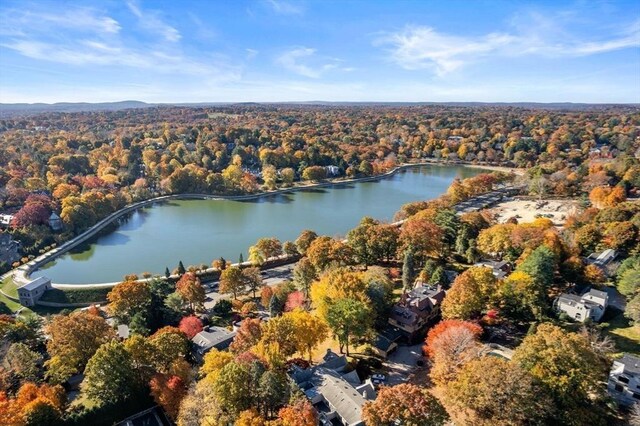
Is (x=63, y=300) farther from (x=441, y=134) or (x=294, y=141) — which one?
(x=441, y=134)

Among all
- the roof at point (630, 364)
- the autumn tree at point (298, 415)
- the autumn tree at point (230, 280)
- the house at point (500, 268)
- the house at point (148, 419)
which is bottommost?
the house at point (148, 419)

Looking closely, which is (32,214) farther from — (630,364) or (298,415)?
(630,364)

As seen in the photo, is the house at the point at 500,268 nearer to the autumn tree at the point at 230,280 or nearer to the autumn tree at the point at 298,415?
the autumn tree at the point at 230,280

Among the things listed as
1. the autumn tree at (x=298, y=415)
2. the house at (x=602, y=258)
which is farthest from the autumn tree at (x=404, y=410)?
the house at (x=602, y=258)

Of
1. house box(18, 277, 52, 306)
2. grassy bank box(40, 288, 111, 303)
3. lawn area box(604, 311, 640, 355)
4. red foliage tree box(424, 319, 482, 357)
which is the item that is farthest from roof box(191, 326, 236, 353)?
lawn area box(604, 311, 640, 355)

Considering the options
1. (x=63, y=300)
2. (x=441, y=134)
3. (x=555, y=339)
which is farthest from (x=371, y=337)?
(x=441, y=134)

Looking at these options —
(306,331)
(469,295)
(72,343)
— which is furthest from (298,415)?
(72,343)

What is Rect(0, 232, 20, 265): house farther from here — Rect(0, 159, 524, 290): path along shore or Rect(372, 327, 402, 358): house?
Rect(372, 327, 402, 358): house
